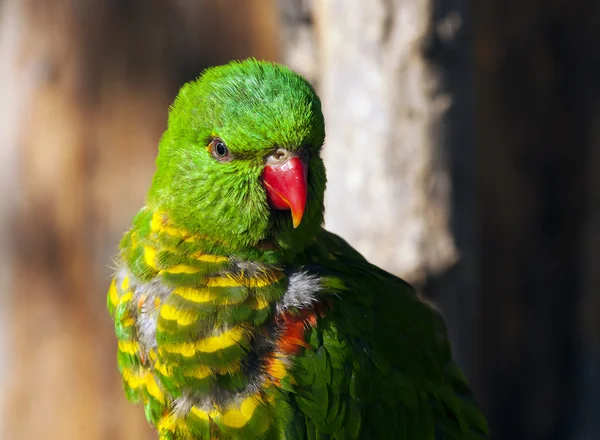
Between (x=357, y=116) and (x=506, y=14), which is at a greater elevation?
(x=506, y=14)

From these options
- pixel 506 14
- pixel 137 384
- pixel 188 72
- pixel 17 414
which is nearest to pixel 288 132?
pixel 137 384

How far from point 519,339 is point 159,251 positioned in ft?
7.61

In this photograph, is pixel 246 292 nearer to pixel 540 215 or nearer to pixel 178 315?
pixel 178 315

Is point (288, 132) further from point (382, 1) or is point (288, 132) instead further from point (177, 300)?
point (382, 1)

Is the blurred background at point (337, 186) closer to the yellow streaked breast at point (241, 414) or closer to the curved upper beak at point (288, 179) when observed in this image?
the curved upper beak at point (288, 179)

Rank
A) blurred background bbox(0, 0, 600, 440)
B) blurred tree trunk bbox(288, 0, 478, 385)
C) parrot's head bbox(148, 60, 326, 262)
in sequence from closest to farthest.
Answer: parrot's head bbox(148, 60, 326, 262)
blurred tree trunk bbox(288, 0, 478, 385)
blurred background bbox(0, 0, 600, 440)

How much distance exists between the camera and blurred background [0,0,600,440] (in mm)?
2721

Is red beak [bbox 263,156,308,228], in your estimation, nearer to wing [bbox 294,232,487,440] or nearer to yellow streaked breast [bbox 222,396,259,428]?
wing [bbox 294,232,487,440]

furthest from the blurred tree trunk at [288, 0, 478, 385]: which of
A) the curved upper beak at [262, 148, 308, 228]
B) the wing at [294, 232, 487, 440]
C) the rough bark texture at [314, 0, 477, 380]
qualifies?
the curved upper beak at [262, 148, 308, 228]

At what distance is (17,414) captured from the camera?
11.3 ft

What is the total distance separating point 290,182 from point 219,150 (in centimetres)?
20

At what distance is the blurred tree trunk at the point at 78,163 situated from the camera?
333cm

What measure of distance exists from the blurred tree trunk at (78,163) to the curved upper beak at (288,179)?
1.60 metres

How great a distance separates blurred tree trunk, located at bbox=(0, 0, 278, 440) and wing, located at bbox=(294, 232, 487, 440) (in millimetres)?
1475
